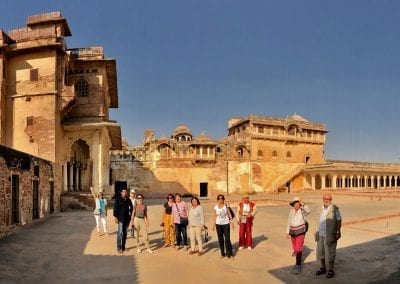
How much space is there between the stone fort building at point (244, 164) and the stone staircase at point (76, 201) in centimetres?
2029

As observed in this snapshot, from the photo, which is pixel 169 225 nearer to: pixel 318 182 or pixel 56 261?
pixel 56 261

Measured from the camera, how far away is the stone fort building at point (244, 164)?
42906 mm

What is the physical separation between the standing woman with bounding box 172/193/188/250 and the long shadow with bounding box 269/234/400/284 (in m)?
2.99

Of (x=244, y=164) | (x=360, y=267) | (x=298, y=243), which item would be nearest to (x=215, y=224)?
(x=298, y=243)

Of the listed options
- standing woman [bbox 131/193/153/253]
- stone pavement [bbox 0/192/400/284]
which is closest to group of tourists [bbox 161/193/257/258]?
stone pavement [bbox 0/192/400/284]

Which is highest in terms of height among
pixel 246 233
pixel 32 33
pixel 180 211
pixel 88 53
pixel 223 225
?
pixel 32 33

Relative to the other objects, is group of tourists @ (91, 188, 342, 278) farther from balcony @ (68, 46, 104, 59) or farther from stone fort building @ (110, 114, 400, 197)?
stone fort building @ (110, 114, 400, 197)

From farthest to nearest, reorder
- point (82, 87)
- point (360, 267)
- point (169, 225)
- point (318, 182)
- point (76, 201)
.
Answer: point (318, 182) < point (82, 87) < point (76, 201) < point (169, 225) < point (360, 267)

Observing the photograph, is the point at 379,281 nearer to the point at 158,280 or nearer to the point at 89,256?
the point at 158,280

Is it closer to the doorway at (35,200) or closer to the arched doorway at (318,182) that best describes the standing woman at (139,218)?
the doorway at (35,200)

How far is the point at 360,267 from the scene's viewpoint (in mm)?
8367

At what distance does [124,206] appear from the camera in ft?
32.6

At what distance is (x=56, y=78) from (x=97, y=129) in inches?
150

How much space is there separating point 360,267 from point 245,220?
2.93 meters
